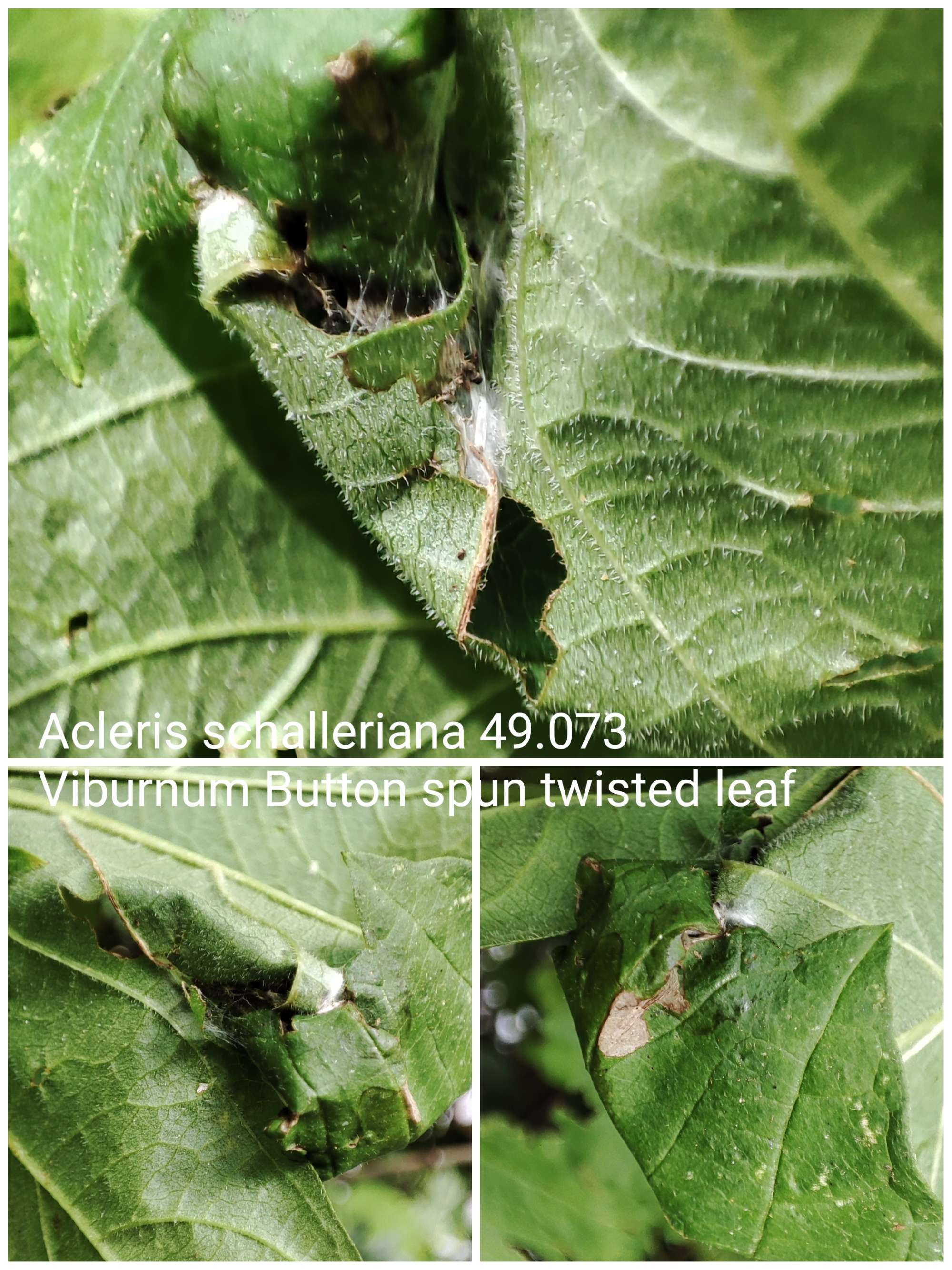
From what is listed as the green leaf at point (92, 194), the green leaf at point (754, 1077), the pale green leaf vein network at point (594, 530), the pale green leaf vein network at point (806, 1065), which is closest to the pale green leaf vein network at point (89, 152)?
the green leaf at point (92, 194)

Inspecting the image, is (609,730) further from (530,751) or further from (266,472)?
(266,472)

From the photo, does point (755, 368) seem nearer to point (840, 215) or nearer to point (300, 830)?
point (840, 215)

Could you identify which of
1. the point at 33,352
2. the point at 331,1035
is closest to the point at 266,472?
the point at 33,352

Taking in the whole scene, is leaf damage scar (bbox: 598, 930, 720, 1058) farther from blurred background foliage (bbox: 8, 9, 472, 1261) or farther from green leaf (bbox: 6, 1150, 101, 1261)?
green leaf (bbox: 6, 1150, 101, 1261)

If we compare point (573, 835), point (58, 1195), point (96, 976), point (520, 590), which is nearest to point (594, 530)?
point (520, 590)

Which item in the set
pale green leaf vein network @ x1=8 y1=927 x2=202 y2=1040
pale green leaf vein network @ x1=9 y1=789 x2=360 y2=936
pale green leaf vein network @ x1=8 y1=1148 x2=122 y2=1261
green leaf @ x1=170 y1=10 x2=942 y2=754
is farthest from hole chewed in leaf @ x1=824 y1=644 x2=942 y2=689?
pale green leaf vein network @ x1=8 y1=1148 x2=122 y2=1261

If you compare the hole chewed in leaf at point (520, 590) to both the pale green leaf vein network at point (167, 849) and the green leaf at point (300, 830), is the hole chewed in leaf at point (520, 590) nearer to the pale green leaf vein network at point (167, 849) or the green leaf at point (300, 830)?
the green leaf at point (300, 830)
